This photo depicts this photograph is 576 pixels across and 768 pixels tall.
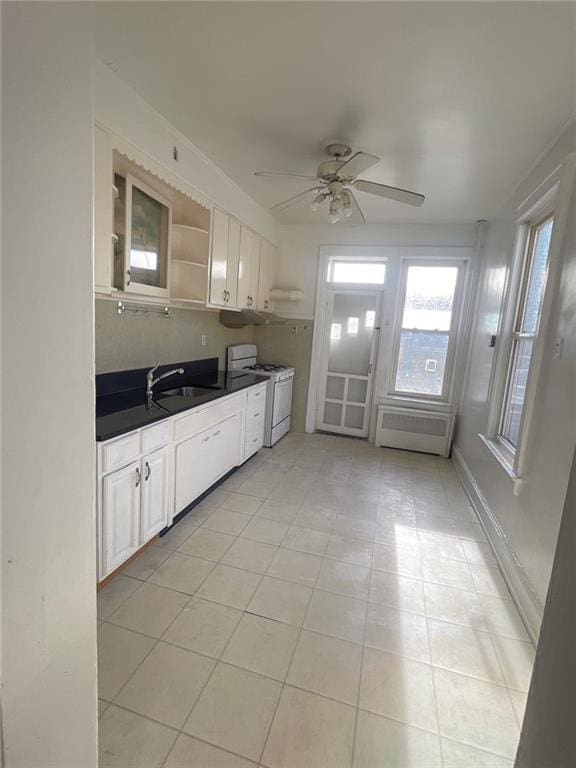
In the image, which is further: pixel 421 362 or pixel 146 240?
pixel 421 362

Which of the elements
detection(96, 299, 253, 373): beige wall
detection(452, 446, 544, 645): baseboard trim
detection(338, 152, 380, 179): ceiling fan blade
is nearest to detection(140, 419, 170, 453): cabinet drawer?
detection(96, 299, 253, 373): beige wall

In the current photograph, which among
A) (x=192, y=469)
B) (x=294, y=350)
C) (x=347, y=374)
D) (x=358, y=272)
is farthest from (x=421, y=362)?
(x=192, y=469)

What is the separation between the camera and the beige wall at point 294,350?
4699 mm

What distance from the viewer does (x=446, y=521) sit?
9.44ft

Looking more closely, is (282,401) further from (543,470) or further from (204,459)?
(543,470)

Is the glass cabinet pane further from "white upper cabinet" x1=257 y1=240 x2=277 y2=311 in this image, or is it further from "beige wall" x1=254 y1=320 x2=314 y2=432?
"beige wall" x1=254 y1=320 x2=314 y2=432

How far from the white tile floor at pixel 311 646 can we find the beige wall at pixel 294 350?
2038 millimetres

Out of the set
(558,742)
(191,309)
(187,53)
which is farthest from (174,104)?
(558,742)

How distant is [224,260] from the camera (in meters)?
3.20

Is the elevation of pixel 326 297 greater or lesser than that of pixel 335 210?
lesser

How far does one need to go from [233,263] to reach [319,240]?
155cm

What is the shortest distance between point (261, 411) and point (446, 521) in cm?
203

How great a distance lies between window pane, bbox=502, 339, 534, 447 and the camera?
8.54 ft

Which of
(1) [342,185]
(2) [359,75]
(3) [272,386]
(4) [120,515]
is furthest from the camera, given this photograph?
(3) [272,386]
